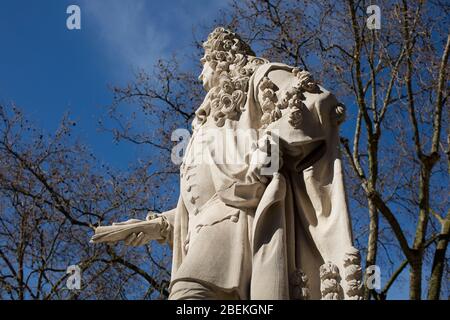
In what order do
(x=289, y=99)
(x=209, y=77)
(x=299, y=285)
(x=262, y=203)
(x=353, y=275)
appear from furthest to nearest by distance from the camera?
(x=209, y=77) < (x=289, y=99) < (x=262, y=203) < (x=299, y=285) < (x=353, y=275)

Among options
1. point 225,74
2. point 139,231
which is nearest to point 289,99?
point 225,74

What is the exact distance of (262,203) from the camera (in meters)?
5.03

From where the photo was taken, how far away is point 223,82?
→ 6.00 m

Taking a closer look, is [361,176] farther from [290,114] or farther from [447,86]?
[290,114]

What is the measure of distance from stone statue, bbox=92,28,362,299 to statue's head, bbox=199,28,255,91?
260 millimetres

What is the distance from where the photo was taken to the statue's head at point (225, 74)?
5.88m

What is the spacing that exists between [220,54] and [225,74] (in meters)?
0.24

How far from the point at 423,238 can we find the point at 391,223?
1.76ft

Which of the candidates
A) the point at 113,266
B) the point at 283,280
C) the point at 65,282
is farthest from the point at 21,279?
the point at 283,280

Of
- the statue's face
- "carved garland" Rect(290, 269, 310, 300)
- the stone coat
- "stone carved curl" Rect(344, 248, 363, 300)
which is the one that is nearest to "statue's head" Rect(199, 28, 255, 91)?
the statue's face

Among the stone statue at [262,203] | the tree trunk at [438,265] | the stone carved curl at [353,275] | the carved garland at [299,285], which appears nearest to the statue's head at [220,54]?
the stone statue at [262,203]

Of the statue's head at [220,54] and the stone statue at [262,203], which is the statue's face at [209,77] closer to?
the statue's head at [220,54]

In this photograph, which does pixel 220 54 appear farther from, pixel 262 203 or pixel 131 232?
pixel 262 203

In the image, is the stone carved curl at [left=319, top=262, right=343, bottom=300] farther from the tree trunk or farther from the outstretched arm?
the tree trunk
